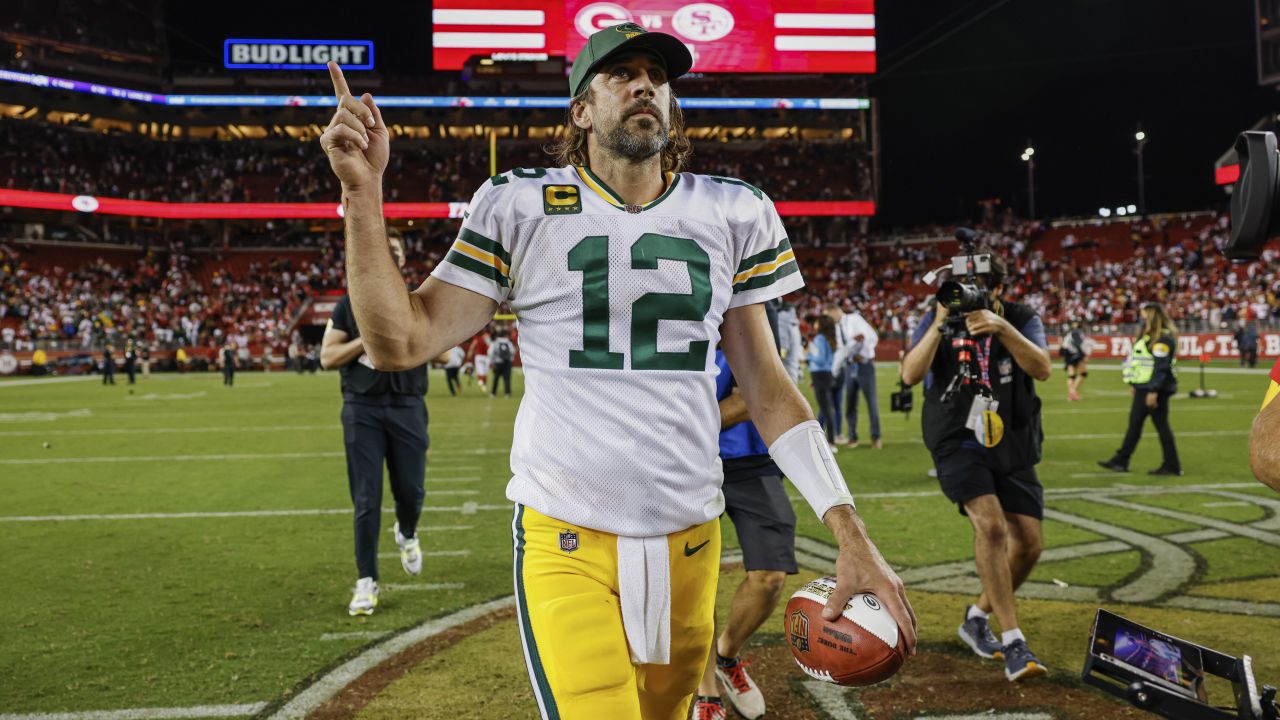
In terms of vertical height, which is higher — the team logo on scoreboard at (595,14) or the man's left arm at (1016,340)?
the team logo on scoreboard at (595,14)

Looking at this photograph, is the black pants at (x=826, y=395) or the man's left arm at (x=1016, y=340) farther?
the black pants at (x=826, y=395)

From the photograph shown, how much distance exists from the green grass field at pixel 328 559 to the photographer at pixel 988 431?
44 cm

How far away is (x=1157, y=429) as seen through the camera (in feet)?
30.6

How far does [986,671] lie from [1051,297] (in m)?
45.2

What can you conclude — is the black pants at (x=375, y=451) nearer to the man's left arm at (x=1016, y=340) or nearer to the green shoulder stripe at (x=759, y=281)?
the man's left arm at (x=1016, y=340)

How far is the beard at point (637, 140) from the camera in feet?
7.24

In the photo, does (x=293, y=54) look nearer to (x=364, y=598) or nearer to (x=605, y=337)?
(x=364, y=598)

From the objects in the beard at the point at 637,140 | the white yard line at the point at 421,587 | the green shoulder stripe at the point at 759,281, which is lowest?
the white yard line at the point at 421,587

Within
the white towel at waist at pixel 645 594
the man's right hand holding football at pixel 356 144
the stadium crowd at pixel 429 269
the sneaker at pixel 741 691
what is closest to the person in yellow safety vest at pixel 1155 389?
the sneaker at pixel 741 691

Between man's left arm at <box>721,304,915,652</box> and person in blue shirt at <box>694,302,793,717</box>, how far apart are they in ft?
4.38

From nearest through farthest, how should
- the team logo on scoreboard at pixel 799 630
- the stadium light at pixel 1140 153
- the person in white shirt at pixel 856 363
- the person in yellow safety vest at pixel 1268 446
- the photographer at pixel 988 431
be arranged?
the person in yellow safety vest at pixel 1268 446 → the team logo on scoreboard at pixel 799 630 → the photographer at pixel 988 431 → the person in white shirt at pixel 856 363 → the stadium light at pixel 1140 153

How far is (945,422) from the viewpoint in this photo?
14.4 feet

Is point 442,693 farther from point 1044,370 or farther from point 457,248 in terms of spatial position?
point 1044,370

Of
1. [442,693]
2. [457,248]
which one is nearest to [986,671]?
[442,693]
